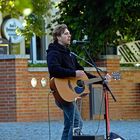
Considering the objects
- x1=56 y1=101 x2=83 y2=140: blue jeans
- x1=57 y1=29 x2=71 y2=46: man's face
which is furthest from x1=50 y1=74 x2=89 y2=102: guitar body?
x1=57 y1=29 x2=71 y2=46: man's face

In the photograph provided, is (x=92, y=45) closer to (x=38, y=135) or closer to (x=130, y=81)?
(x=130, y=81)

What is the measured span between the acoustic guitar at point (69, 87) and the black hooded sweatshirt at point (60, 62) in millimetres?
76

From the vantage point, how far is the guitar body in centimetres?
566

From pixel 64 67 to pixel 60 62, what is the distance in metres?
0.07

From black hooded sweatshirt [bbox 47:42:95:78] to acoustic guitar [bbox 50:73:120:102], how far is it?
8 cm

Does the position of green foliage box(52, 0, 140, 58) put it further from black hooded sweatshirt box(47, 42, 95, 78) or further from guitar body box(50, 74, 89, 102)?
guitar body box(50, 74, 89, 102)

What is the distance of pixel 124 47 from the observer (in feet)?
53.3

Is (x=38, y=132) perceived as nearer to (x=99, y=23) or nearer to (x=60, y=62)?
(x=60, y=62)

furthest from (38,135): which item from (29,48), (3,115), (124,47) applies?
(29,48)

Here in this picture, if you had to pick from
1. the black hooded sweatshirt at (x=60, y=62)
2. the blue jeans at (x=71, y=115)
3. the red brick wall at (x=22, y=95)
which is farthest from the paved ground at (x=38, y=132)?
the black hooded sweatshirt at (x=60, y=62)

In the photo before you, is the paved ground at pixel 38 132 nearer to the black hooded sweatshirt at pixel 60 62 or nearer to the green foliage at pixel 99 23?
the black hooded sweatshirt at pixel 60 62

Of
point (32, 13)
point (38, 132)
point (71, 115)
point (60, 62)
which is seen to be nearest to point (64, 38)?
point (60, 62)

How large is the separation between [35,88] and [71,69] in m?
7.62

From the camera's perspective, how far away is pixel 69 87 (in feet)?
18.7
